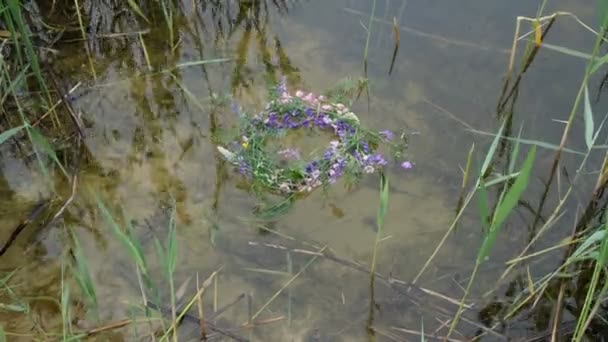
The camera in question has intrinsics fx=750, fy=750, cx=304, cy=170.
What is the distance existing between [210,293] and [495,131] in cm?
121

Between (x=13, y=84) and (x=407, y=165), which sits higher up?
(x=13, y=84)

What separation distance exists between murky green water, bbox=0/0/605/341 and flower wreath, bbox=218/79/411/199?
7 centimetres

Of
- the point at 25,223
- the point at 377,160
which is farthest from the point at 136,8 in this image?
the point at 377,160

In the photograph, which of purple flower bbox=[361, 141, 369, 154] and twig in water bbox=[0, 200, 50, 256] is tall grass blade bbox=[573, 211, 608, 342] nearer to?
purple flower bbox=[361, 141, 369, 154]

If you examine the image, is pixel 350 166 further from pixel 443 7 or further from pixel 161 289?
pixel 443 7

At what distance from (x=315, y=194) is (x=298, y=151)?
225 mm

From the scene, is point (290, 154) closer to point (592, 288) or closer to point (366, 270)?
point (366, 270)

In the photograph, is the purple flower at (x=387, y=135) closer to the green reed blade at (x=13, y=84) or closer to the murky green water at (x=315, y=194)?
the murky green water at (x=315, y=194)

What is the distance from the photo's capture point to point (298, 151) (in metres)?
2.72

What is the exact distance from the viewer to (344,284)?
91.2 inches

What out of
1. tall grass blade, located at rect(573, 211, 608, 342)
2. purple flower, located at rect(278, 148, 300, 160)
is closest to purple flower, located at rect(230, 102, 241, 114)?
purple flower, located at rect(278, 148, 300, 160)

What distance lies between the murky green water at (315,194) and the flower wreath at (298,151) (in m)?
0.07

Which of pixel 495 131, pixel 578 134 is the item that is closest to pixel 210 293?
pixel 495 131

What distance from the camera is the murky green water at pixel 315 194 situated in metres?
2.29
